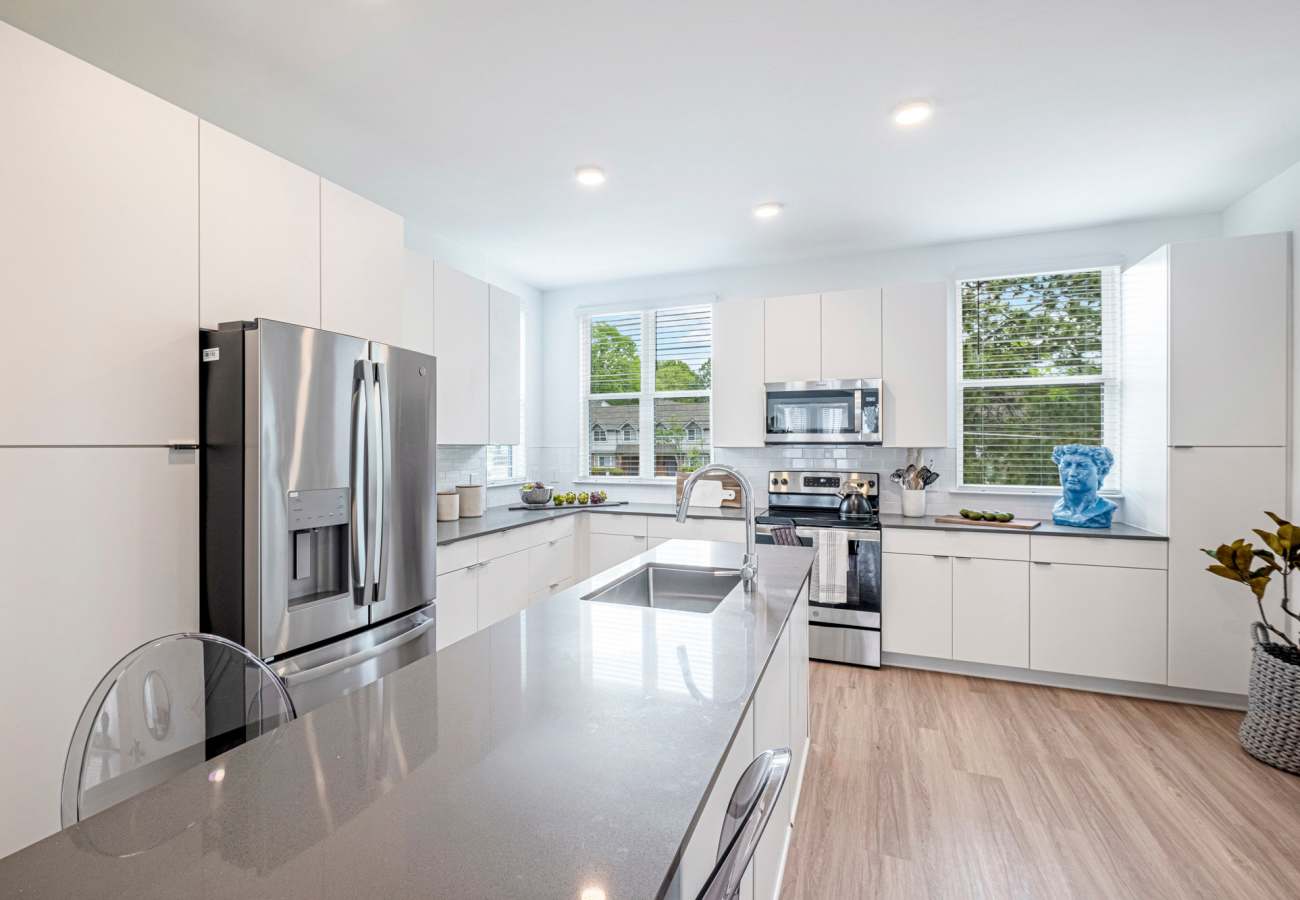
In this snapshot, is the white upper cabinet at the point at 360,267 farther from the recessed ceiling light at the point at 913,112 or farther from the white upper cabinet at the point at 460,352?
the recessed ceiling light at the point at 913,112

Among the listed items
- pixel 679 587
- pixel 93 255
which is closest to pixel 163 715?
pixel 93 255

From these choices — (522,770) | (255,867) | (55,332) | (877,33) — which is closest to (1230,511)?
(877,33)

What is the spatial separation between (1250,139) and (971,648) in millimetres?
2732

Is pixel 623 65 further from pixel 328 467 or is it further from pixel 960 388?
pixel 960 388

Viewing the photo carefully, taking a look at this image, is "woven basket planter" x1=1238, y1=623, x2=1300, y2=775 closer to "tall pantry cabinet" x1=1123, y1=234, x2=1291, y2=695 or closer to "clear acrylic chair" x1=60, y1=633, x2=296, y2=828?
"tall pantry cabinet" x1=1123, y1=234, x2=1291, y2=695

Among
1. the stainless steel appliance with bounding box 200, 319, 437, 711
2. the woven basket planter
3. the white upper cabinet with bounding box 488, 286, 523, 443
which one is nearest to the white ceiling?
the white upper cabinet with bounding box 488, 286, 523, 443

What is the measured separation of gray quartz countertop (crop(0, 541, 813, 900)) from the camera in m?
0.61

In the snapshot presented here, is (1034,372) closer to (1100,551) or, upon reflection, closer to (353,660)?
(1100,551)

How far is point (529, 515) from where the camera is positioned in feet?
13.1

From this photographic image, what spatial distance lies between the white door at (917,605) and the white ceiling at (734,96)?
204cm

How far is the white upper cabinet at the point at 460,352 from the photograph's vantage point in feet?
11.1

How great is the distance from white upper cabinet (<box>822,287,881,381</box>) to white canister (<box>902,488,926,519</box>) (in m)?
0.78

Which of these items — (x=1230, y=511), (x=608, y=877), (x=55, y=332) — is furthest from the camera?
(x=1230, y=511)

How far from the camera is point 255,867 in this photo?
2.04 feet
